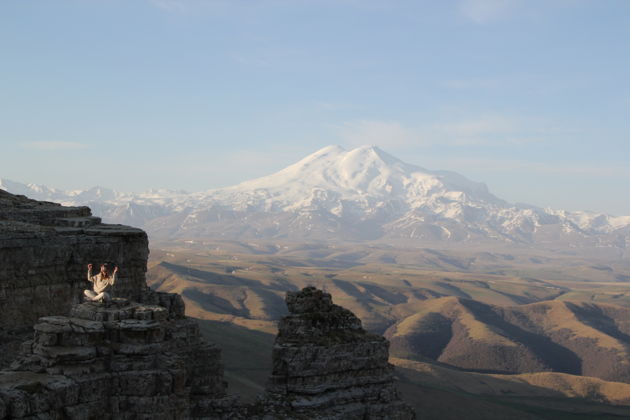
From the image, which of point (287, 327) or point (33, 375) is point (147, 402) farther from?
point (287, 327)

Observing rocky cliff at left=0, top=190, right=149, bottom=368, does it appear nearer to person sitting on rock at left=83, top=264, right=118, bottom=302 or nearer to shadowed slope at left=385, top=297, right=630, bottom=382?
person sitting on rock at left=83, top=264, right=118, bottom=302

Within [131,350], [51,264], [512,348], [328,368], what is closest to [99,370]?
[131,350]

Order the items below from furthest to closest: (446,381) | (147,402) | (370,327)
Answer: (370,327), (446,381), (147,402)

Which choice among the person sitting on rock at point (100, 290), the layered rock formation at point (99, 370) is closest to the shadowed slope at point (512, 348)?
the person sitting on rock at point (100, 290)

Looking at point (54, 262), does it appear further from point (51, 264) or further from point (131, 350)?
point (131, 350)

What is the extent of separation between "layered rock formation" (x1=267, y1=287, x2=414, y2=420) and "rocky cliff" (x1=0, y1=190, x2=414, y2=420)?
4cm

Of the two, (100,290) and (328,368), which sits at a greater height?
(100,290)

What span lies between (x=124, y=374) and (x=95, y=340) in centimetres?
123

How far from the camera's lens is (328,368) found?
23.5 meters

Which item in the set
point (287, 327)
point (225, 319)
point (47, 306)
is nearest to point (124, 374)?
point (287, 327)

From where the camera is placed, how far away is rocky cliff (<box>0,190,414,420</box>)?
1819cm

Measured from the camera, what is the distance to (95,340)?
18875mm

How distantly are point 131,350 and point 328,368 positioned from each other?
7282 mm

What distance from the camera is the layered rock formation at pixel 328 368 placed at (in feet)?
75.8
